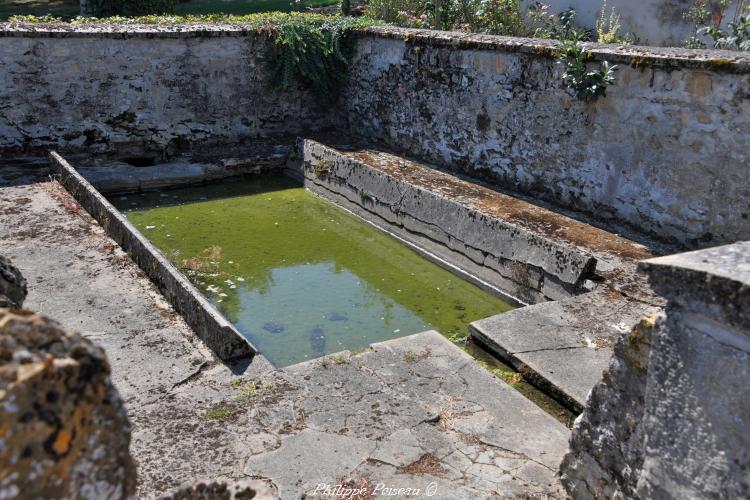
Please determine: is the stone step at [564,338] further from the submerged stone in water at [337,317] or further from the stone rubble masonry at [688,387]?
the stone rubble masonry at [688,387]

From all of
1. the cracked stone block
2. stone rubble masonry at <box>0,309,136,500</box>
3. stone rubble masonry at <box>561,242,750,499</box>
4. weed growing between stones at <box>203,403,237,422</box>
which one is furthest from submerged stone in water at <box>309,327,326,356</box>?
stone rubble masonry at <box>0,309,136,500</box>

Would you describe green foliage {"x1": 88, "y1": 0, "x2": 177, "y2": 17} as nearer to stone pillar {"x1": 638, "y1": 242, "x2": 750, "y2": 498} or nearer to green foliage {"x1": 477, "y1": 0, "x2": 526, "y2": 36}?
green foliage {"x1": 477, "y1": 0, "x2": 526, "y2": 36}

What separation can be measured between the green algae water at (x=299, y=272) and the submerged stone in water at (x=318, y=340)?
0.04ft

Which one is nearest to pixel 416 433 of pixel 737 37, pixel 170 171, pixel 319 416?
pixel 319 416

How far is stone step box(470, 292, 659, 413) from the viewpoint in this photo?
4.42 meters

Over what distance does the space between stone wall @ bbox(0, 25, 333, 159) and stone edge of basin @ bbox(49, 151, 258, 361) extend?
1640 mm

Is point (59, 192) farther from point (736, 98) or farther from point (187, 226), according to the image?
point (736, 98)

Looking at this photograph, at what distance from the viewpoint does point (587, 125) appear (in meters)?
6.86

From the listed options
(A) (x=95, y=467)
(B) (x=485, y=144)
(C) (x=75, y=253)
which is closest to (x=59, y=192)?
(C) (x=75, y=253)

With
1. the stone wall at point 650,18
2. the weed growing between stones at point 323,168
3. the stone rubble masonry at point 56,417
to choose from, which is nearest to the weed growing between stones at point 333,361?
the stone rubble masonry at point 56,417

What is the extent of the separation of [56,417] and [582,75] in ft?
20.8

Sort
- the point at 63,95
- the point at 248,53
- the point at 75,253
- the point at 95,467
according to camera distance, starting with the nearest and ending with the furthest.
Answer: the point at 95,467 < the point at 75,253 < the point at 63,95 < the point at 248,53

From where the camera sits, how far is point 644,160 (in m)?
6.40

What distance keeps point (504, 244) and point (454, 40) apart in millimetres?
3021
